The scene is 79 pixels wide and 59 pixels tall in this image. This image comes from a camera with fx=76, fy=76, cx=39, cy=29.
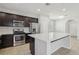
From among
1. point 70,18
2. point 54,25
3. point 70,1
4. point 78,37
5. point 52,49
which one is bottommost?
point 52,49

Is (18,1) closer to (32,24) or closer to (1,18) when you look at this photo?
(1,18)

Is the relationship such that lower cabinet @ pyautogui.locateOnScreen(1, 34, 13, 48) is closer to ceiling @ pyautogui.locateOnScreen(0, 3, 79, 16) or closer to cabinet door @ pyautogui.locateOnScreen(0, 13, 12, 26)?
cabinet door @ pyautogui.locateOnScreen(0, 13, 12, 26)

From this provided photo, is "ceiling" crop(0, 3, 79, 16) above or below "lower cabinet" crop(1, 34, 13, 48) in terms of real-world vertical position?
above

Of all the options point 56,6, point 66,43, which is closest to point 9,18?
point 56,6

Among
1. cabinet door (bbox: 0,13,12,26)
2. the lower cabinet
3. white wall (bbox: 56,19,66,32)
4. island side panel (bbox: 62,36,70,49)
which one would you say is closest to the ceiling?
white wall (bbox: 56,19,66,32)

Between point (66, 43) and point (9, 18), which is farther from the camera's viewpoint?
point (9, 18)

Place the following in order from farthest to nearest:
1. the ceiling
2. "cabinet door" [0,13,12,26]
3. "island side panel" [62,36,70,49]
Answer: "cabinet door" [0,13,12,26] → "island side panel" [62,36,70,49] → the ceiling

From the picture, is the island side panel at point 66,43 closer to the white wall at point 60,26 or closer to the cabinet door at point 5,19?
the white wall at point 60,26

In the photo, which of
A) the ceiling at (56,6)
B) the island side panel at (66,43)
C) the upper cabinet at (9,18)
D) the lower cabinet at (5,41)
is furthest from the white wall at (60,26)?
the lower cabinet at (5,41)

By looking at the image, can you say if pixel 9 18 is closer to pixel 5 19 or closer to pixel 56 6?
pixel 5 19

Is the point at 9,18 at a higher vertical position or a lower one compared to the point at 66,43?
higher

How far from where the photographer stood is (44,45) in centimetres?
172
